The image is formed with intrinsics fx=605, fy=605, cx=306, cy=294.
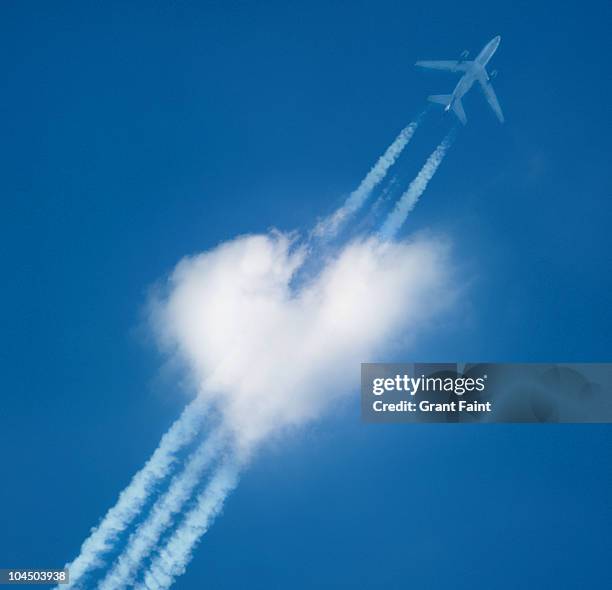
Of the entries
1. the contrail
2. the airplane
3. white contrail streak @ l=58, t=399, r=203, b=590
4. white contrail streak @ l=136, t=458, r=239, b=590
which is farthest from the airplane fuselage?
white contrail streak @ l=136, t=458, r=239, b=590

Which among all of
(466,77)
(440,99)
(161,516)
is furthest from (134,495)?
(466,77)

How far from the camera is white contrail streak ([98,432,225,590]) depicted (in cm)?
440

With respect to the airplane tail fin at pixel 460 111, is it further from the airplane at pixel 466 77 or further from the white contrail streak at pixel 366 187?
the white contrail streak at pixel 366 187

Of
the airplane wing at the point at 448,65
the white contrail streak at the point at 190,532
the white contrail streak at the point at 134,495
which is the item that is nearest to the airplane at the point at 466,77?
the airplane wing at the point at 448,65

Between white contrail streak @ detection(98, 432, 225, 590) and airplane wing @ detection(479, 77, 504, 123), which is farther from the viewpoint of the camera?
airplane wing @ detection(479, 77, 504, 123)

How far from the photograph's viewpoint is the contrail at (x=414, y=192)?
15.4 feet

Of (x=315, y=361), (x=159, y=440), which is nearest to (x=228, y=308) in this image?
(x=315, y=361)

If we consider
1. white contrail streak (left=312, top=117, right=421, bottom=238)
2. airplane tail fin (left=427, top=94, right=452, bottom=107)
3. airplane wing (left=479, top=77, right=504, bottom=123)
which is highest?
airplane wing (left=479, top=77, right=504, bottom=123)

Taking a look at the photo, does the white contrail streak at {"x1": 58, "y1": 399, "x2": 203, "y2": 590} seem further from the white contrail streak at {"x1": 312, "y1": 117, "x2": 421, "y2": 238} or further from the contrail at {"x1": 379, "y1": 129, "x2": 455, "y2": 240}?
the contrail at {"x1": 379, "y1": 129, "x2": 455, "y2": 240}

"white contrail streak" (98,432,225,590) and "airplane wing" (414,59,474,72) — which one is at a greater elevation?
"airplane wing" (414,59,474,72)

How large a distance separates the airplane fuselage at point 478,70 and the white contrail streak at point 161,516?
128 inches

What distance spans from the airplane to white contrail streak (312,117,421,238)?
0.28 meters

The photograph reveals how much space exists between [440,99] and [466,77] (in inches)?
9.7

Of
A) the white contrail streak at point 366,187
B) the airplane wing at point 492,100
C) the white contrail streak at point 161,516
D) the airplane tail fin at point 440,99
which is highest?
the airplane wing at point 492,100
